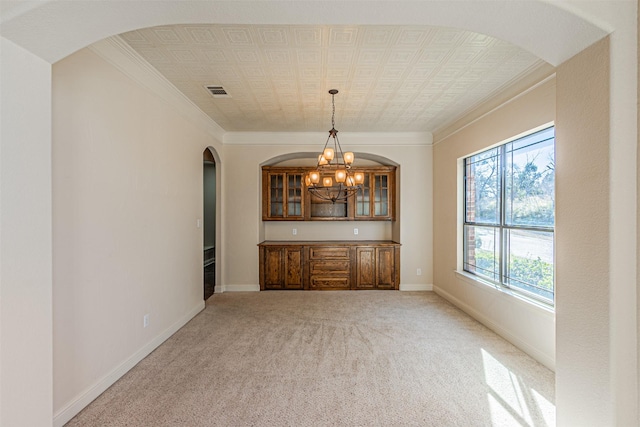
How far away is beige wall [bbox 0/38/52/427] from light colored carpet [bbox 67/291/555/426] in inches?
35.3

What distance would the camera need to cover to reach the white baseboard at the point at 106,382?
2.22 metres

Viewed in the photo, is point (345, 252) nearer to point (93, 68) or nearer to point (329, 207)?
point (329, 207)

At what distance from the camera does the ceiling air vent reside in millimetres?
3801

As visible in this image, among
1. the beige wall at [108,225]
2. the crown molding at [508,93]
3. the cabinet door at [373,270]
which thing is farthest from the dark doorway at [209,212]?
the crown molding at [508,93]

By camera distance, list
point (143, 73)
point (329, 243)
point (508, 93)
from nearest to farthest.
→ point (143, 73) < point (508, 93) < point (329, 243)

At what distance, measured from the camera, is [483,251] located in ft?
14.5

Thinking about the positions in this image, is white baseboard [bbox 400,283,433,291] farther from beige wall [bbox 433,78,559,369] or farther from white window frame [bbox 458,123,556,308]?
white window frame [bbox 458,123,556,308]

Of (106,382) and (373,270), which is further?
(373,270)

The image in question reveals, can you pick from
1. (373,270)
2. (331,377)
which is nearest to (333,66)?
(331,377)

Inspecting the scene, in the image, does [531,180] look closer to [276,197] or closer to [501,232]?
[501,232]

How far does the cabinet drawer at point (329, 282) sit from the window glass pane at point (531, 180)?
3002 millimetres

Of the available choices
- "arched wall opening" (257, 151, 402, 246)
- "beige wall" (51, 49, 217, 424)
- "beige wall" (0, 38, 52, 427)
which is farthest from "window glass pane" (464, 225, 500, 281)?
"beige wall" (0, 38, 52, 427)

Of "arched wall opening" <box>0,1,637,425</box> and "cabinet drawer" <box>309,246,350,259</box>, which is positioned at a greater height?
"arched wall opening" <box>0,1,637,425</box>

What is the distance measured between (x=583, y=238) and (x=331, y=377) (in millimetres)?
2154
